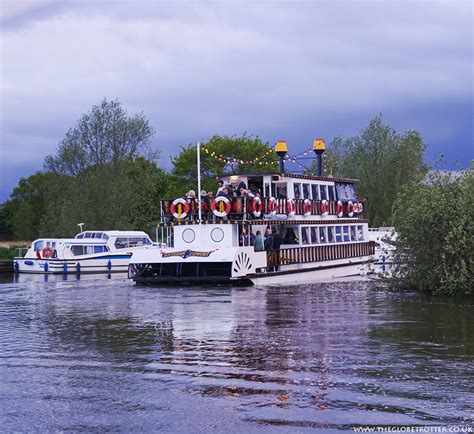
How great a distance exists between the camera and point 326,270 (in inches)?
1511

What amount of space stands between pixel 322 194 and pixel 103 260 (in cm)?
1463

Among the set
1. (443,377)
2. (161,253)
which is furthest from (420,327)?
(161,253)

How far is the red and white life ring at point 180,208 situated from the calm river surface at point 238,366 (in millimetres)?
9522

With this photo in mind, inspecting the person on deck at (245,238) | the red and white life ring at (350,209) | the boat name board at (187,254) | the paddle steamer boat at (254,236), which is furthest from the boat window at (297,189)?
the boat name board at (187,254)

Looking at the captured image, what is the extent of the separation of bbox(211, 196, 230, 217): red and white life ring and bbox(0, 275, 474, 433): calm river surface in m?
8.67

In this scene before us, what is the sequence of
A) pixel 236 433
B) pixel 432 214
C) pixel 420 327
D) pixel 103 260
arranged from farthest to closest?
pixel 103 260, pixel 432 214, pixel 420 327, pixel 236 433

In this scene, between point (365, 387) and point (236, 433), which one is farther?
point (365, 387)

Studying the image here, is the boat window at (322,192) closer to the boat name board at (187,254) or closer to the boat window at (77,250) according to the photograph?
the boat name board at (187,254)

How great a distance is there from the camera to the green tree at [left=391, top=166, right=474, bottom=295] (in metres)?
25.7

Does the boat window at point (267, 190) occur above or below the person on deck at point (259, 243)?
above

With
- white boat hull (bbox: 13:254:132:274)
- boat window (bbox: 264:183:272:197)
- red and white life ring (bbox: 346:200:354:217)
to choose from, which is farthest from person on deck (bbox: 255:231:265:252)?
white boat hull (bbox: 13:254:132:274)

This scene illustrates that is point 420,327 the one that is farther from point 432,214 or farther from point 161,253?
point 161,253

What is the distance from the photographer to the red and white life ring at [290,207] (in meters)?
36.3

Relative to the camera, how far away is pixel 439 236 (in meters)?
26.4
